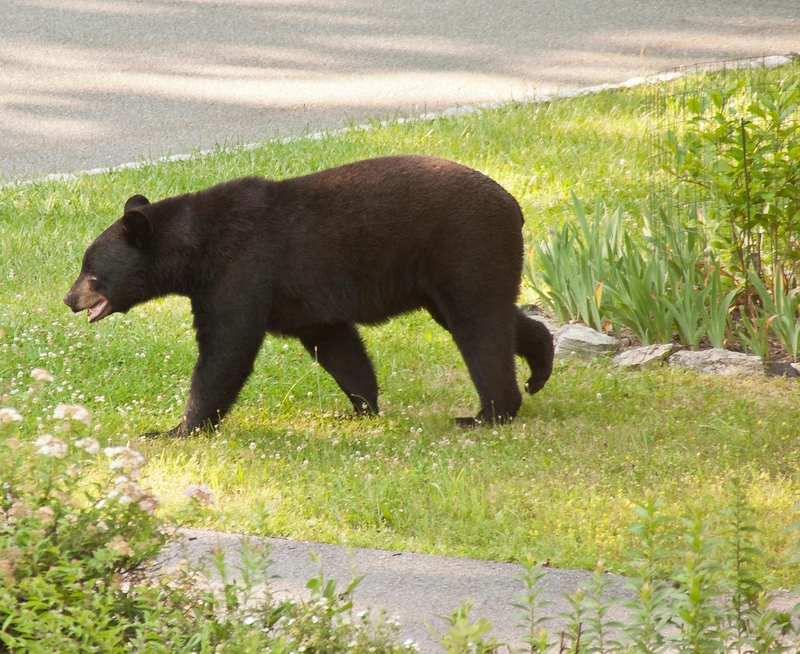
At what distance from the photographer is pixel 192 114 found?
398 inches

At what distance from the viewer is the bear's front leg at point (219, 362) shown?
526 centimetres

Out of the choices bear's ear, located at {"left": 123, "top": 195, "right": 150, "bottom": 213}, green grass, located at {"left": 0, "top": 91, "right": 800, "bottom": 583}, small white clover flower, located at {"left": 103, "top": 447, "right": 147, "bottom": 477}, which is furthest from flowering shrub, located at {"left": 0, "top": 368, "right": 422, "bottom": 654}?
bear's ear, located at {"left": 123, "top": 195, "right": 150, "bottom": 213}

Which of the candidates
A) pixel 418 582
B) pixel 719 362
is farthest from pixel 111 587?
pixel 719 362

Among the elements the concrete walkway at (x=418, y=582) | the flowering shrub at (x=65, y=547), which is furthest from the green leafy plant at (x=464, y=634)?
the flowering shrub at (x=65, y=547)

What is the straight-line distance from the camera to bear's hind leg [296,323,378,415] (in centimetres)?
573

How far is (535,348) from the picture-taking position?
226 inches

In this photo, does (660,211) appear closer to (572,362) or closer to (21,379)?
(572,362)

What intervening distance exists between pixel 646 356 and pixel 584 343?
397mm

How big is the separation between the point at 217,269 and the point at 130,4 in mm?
8894

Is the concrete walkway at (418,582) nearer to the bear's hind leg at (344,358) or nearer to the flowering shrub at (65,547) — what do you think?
the flowering shrub at (65,547)

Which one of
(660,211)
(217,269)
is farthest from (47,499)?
(660,211)

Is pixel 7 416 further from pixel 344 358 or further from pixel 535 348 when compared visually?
pixel 535 348

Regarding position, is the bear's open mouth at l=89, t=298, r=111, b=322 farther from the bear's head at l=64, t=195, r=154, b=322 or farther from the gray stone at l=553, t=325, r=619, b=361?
the gray stone at l=553, t=325, r=619, b=361

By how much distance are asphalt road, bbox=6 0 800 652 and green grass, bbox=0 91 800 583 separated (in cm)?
141
